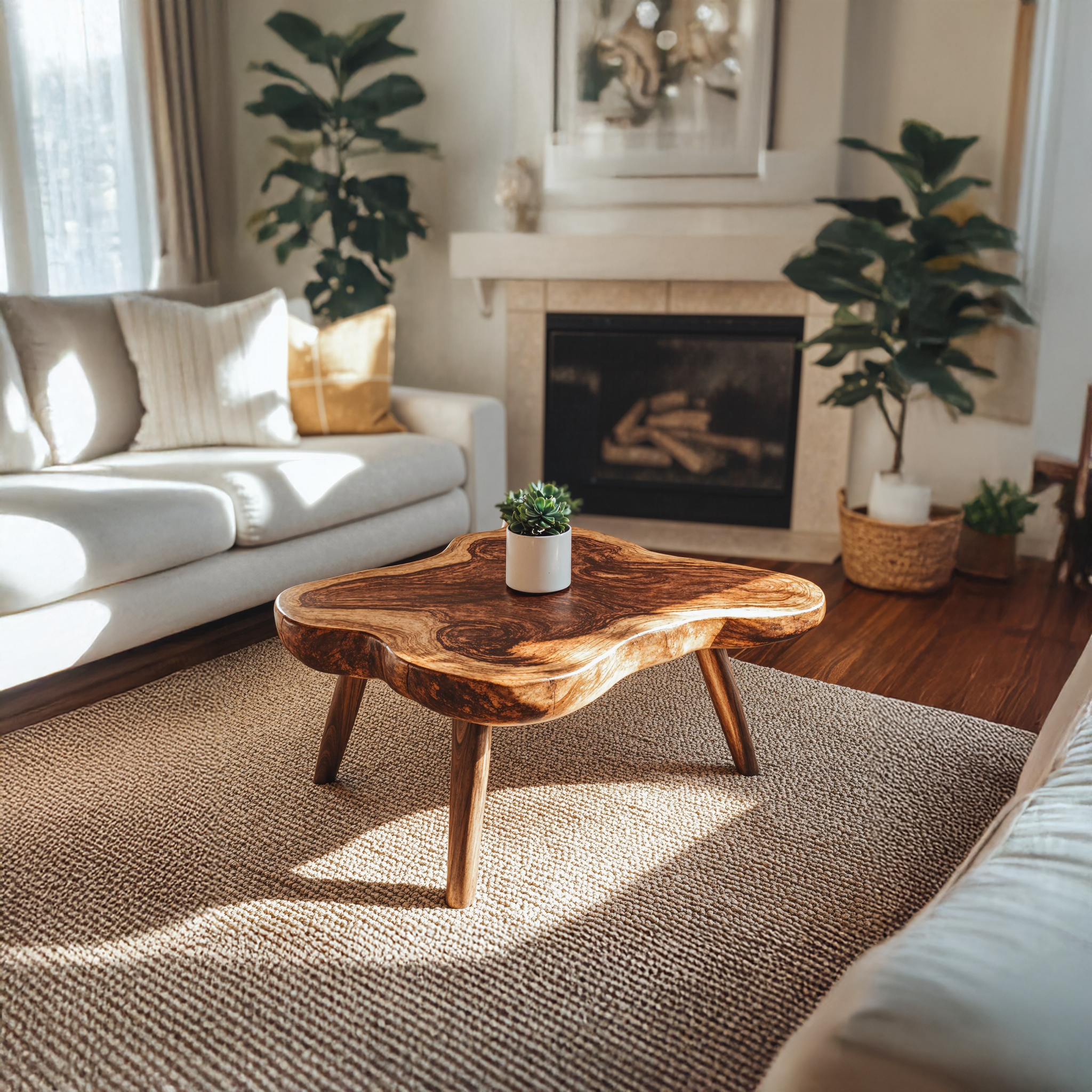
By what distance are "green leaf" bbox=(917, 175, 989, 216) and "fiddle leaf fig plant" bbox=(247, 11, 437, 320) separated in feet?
6.11

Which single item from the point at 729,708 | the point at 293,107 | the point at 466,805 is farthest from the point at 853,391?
the point at 293,107

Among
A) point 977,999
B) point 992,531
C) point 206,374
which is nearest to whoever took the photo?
point 977,999

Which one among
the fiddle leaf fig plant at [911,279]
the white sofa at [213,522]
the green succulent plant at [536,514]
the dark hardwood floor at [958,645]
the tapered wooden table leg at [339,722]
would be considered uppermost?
the fiddle leaf fig plant at [911,279]

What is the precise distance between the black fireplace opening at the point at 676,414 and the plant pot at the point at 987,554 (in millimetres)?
713

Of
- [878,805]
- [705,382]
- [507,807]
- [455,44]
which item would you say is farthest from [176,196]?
[878,805]

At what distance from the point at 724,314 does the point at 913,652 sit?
5.30 ft

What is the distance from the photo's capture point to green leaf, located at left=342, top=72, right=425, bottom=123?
3.71 metres

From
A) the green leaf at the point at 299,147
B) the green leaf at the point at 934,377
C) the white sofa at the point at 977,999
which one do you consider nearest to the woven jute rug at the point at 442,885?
the white sofa at the point at 977,999

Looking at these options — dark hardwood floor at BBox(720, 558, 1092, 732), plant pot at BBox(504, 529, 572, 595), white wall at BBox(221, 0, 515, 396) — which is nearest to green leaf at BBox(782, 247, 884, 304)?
dark hardwood floor at BBox(720, 558, 1092, 732)

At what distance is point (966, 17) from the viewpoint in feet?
10.6

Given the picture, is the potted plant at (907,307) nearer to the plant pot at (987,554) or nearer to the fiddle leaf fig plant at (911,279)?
the fiddle leaf fig plant at (911,279)

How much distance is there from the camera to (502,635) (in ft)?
5.05

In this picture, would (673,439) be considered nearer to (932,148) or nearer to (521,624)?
(932,148)

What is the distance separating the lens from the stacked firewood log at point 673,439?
3.88 metres
